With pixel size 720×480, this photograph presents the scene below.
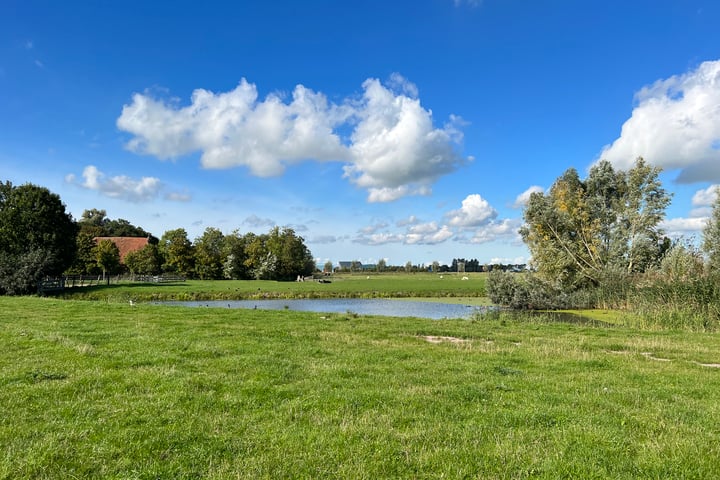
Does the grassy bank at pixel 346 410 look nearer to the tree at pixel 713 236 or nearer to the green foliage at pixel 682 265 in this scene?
the green foliage at pixel 682 265

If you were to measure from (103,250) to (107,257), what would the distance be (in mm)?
1552

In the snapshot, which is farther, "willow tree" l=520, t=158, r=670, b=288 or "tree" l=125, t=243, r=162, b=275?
"tree" l=125, t=243, r=162, b=275

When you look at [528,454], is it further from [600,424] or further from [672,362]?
[672,362]

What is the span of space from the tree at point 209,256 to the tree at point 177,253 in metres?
1.53

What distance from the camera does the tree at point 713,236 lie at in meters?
25.8

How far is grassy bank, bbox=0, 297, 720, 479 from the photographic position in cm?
413

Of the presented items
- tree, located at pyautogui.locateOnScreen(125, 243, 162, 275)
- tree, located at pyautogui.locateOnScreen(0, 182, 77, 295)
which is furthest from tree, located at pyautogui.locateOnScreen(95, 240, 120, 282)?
tree, located at pyautogui.locateOnScreen(0, 182, 77, 295)

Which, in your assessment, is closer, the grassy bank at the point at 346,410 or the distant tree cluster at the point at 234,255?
the grassy bank at the point at 346,410

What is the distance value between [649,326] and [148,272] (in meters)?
72.5

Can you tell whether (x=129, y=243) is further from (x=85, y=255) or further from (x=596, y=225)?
(x=596, y=225)

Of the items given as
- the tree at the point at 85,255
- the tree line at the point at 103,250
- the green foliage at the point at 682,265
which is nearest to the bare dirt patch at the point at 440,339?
the green foliage at the point at 682,265

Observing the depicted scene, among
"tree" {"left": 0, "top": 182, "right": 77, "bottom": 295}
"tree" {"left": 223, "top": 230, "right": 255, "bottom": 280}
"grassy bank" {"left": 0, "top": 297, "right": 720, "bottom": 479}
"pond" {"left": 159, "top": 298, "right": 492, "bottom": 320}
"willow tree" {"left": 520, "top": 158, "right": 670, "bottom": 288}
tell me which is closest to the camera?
"grassy bank" {"left": 0, "top": 297, "right": 720, "bottom": 479}

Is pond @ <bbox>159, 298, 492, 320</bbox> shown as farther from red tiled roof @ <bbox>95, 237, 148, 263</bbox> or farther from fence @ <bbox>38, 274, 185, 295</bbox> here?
red tiled roof @ <bbox>95, 237, 148, 263</bbox>

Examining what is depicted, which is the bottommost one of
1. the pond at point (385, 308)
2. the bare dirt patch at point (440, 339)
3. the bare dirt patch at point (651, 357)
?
the pond at point (385, 308)
